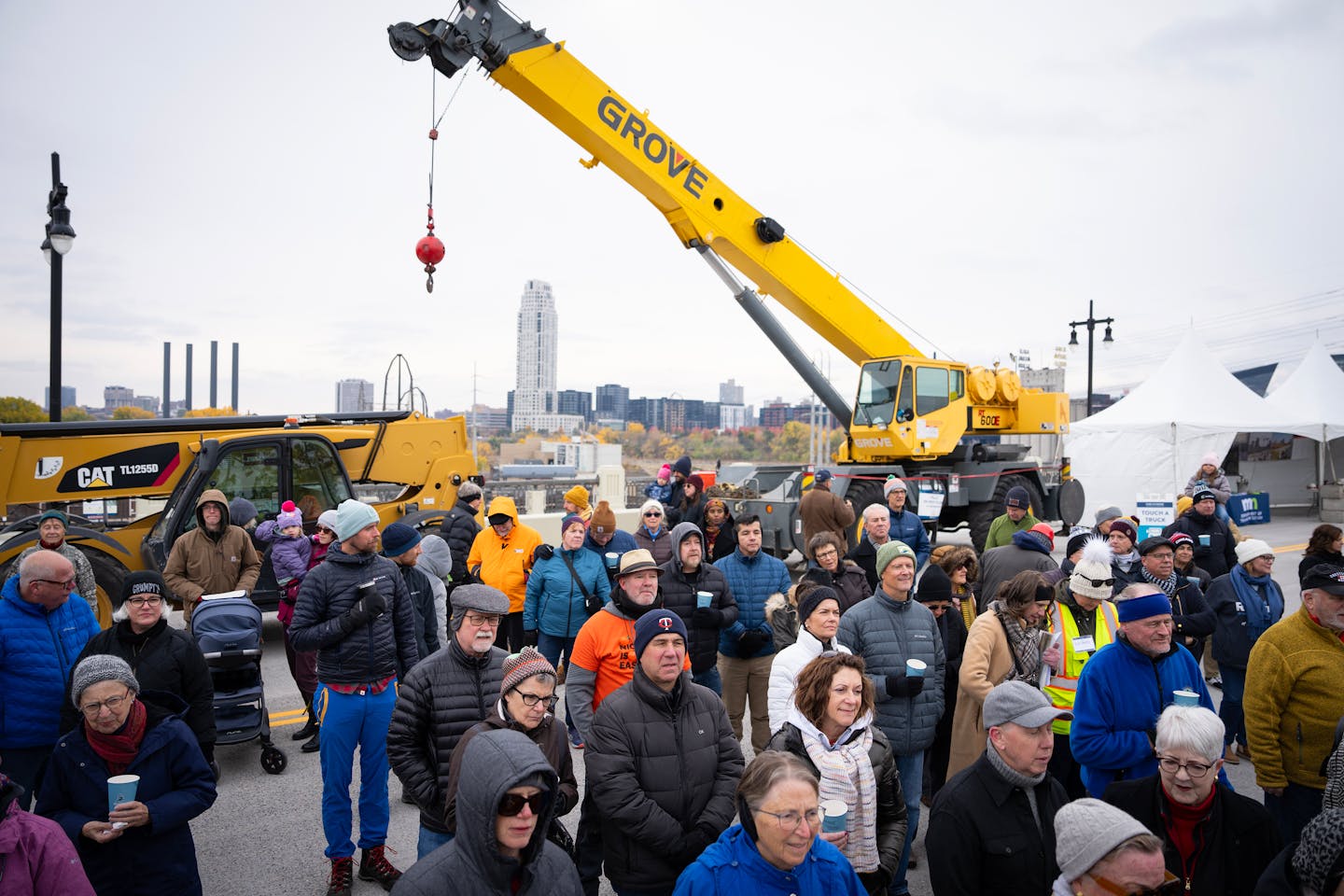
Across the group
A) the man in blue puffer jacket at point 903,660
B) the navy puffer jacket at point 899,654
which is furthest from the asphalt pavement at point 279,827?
the navy puffer jacket at point 899,654

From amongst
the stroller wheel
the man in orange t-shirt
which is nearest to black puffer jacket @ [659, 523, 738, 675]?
the man in orange t-shirt

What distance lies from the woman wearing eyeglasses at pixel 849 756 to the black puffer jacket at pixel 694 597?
1905mm

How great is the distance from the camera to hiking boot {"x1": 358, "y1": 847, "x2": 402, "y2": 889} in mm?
4184

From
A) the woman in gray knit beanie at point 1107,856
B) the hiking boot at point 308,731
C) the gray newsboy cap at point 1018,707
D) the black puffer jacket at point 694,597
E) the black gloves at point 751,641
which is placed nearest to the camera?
the woman in gray knit beanie at point 1107,856

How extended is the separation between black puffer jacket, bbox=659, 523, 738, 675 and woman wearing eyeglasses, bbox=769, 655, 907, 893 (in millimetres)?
1905

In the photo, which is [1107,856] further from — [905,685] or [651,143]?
[651,143]

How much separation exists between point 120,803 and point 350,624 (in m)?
1.33

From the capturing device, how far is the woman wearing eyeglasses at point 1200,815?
9.46 feet

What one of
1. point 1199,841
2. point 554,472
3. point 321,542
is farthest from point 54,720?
point 554,472

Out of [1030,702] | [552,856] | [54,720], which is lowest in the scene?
[54,720]

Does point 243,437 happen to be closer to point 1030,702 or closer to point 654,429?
point 1030,702

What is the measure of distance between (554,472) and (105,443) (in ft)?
54.0

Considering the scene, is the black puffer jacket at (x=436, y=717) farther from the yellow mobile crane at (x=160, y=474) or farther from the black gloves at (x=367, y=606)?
the yellow mobile crane at (x=160, y=474)

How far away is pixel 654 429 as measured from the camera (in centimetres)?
4219
